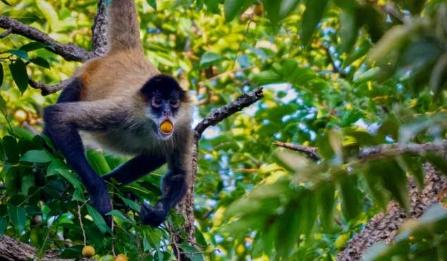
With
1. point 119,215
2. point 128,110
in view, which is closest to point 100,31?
point 128,110

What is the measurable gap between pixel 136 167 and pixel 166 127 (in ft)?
1.14

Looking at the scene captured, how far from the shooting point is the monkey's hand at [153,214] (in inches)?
160

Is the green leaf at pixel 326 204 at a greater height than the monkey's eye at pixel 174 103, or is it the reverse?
the green leaf at pixel 326 204

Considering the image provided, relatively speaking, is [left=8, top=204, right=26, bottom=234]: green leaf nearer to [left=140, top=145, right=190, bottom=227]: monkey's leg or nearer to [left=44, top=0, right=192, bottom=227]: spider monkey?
Result: [left=140, top=145, right=190, bottom=227]: monkey's leg

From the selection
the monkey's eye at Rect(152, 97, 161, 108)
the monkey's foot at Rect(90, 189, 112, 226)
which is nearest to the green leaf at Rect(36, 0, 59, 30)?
the monkey's eye at Rect(152, 97, 161, 108)

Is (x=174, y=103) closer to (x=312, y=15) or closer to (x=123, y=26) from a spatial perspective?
(x=123, y=26)

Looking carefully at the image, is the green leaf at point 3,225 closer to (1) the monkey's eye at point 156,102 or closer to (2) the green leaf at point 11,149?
(2) the green leaf at point 11,149

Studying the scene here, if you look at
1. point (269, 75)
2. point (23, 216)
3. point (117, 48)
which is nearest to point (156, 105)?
point (117, 48)

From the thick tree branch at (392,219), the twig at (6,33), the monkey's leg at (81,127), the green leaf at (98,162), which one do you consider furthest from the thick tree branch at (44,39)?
the thick tree branch at (392,219)

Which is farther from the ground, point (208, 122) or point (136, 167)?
point (208, 122)

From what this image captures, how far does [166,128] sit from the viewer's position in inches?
201

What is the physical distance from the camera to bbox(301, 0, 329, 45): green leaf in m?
1.40

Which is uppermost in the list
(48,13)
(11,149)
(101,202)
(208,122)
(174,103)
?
(48,13)

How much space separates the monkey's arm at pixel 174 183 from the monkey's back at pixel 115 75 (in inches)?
20.2
